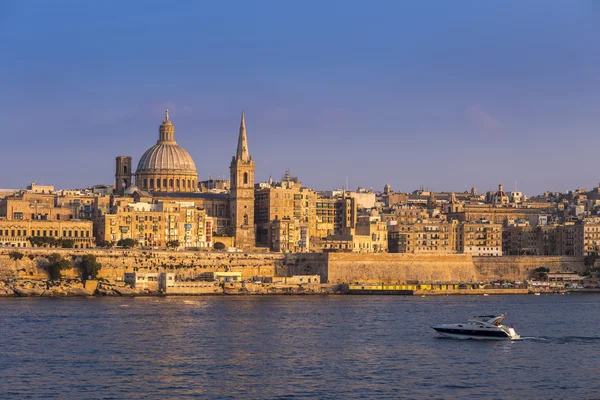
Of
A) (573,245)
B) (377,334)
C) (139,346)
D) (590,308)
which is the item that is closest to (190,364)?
(139,346)

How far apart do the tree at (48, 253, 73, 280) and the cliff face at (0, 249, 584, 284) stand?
485 millimetres

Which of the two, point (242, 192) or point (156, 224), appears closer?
point (156, 224)

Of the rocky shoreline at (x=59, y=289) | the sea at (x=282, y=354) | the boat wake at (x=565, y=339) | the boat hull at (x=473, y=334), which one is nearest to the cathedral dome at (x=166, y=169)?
the rocky shoreline at (x=59, y=289)

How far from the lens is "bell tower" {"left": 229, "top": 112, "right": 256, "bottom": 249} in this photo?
95.1 m

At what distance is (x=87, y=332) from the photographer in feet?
150

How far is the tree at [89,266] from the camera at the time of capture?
76188mm

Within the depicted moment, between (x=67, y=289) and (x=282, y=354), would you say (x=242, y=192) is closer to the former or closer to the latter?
(x=67, y=289)

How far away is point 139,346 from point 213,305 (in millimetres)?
22179

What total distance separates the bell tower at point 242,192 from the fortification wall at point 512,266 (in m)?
16.5

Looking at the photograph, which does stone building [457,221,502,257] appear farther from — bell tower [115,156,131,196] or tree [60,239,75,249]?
tree [60,239,75,249]

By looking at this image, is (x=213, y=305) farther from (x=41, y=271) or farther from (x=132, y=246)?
(x=132, y=246)

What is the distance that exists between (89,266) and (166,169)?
90.5 ft

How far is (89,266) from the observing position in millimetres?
76312

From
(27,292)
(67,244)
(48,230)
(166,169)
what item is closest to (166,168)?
(166,169)
